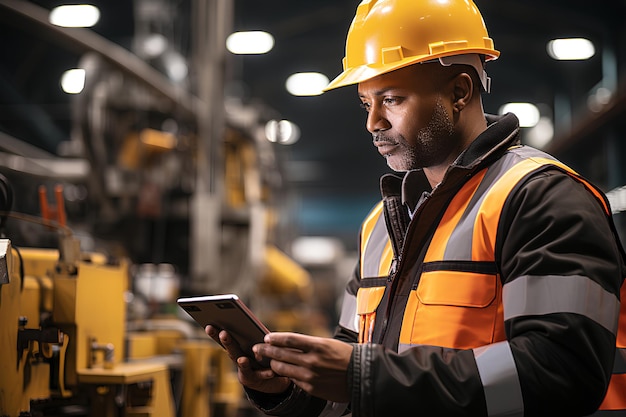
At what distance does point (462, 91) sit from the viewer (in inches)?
80.8

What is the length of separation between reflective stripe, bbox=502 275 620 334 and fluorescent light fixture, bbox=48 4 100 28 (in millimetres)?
7291

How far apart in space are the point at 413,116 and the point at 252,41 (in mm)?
8980

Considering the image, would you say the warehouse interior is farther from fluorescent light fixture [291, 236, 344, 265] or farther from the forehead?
the forehead

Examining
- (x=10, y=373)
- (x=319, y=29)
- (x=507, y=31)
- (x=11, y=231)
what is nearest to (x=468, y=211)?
(x=10, y=373)

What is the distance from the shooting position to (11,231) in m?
3.26

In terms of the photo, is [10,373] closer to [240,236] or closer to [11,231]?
[11,231]

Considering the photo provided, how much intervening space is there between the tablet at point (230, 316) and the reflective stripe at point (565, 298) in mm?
Result: 555

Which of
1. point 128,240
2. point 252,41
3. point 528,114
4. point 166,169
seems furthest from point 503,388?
point 528,114

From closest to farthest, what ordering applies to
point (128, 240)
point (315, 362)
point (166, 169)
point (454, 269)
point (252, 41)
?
1. point (315, 362)
2. point (454, 269)
3. point (128, 240)
4. point (166, 169)
5. point (252, 41)

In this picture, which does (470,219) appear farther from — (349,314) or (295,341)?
(349,314)

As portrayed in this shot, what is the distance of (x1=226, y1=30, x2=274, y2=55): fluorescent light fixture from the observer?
1064 cm

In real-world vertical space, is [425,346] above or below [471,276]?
below

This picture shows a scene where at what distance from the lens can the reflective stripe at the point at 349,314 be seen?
229cm

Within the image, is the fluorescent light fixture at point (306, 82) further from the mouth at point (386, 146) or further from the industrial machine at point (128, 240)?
the mouth at point (386, 146)
